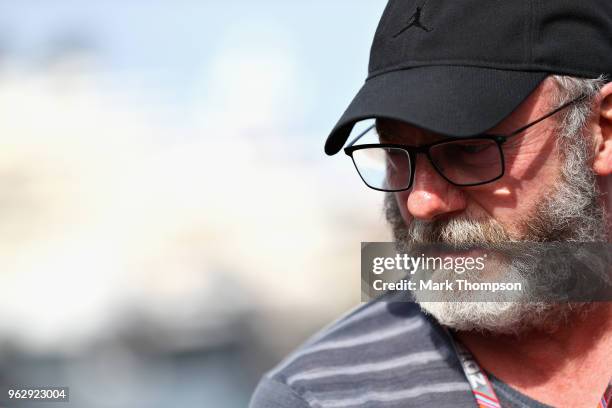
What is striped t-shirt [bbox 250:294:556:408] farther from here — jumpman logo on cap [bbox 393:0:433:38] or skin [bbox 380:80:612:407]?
jumpman logo on cap [bbox 393:0:433:38]

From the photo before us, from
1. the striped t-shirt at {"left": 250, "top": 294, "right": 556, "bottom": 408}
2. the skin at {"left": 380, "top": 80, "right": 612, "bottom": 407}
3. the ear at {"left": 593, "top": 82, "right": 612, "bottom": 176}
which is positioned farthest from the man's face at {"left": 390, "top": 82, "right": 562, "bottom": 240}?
the striped t-shirt at {"left": 250, "top": 294, "right": 556, "bottom": 408}

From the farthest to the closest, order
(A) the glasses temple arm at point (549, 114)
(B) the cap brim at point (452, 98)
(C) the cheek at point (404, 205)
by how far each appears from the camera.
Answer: (C) the cheek at point (404, 205) < (A) the glasses temple arm at point (549, 114) < (B) the cap brim at point (452, 98)

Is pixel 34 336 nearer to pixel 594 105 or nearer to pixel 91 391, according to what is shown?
pixel 91 391

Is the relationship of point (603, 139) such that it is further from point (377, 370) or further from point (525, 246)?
point (377, 370)

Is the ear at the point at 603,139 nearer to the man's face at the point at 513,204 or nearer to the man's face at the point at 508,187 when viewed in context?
the man's face at the point at 513,204

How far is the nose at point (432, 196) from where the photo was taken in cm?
185

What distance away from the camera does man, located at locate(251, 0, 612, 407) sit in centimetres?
181

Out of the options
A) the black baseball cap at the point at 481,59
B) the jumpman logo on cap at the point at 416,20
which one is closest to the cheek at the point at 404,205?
the black baseball cap at the point at 481,59

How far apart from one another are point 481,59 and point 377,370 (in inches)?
31.5

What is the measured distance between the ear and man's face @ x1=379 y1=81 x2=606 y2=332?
4cm

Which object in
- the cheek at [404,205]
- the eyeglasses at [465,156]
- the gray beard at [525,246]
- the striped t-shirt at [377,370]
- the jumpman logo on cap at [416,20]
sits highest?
the jumpman logo on cap at [416,20]

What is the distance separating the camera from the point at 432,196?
1.85m

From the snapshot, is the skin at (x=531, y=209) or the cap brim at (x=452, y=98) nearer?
the cap brim at (x=452, y=98)

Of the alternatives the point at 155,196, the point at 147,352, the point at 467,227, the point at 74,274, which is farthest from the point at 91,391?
the point at 467,227
